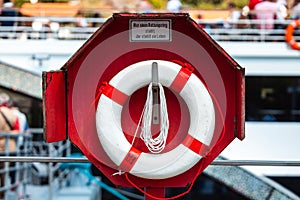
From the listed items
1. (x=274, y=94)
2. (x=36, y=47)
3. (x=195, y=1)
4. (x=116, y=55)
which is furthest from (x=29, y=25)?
(x=195, y=1)

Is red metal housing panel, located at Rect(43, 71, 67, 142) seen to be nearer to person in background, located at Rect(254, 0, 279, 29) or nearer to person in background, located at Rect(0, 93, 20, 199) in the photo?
person in background, located at Rect(0, 93, 20, 199)

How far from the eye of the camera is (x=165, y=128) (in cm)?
233

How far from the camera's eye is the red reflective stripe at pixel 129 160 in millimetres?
2285

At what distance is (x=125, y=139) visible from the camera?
7.55ft

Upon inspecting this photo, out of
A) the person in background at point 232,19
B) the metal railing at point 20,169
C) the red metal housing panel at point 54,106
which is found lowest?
the metal railing at point 20,169

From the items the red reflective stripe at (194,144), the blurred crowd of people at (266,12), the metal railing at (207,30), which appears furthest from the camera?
the metal railing at (207,30)

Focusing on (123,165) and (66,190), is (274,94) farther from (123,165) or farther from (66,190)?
(123,165)

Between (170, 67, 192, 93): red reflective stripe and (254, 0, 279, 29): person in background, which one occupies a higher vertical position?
(254, 0, 279, 29): person in background

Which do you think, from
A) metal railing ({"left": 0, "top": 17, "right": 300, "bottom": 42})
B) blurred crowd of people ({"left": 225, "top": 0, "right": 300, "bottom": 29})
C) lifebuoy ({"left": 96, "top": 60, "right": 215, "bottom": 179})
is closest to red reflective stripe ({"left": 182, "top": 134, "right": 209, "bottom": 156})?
lifebuoy ({"left": 96, "top": 60, "right": 215, "bottom": 179})

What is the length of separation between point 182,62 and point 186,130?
247 mm

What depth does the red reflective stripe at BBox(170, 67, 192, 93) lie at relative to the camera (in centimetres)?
228

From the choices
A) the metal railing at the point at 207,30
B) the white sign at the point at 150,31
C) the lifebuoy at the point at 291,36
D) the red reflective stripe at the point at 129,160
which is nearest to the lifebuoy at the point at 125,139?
the red reflective stripe at the point at 129,160

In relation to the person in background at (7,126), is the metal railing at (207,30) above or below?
above

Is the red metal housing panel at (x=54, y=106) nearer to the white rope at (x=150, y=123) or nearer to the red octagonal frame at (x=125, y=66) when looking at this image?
the red octagonal frame at (x=125, y=66)
